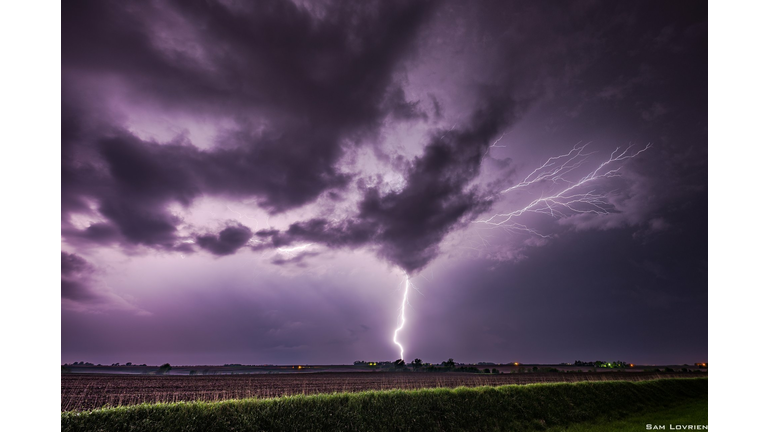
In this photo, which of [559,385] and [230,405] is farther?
[559,385]

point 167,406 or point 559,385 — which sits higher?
point 167,406

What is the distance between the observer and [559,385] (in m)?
21.2

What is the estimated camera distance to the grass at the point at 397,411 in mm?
9766

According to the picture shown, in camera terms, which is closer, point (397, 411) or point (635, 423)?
point (397, 411)

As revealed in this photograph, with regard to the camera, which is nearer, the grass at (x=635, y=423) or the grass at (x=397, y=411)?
the grass at (x=397, y=411)

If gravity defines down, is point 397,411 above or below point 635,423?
above

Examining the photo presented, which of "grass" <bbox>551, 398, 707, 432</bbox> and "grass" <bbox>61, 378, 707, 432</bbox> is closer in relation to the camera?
"grass" <bbox>61, 378, 707, 432</bbox>

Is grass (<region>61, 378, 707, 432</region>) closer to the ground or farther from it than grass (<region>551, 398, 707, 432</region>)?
farther from it

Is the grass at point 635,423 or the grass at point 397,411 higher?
the grass at point 397,411

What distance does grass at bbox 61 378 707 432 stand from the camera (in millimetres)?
9766

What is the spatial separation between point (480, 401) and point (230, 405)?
1157 centimetres

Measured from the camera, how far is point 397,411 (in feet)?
45.5
